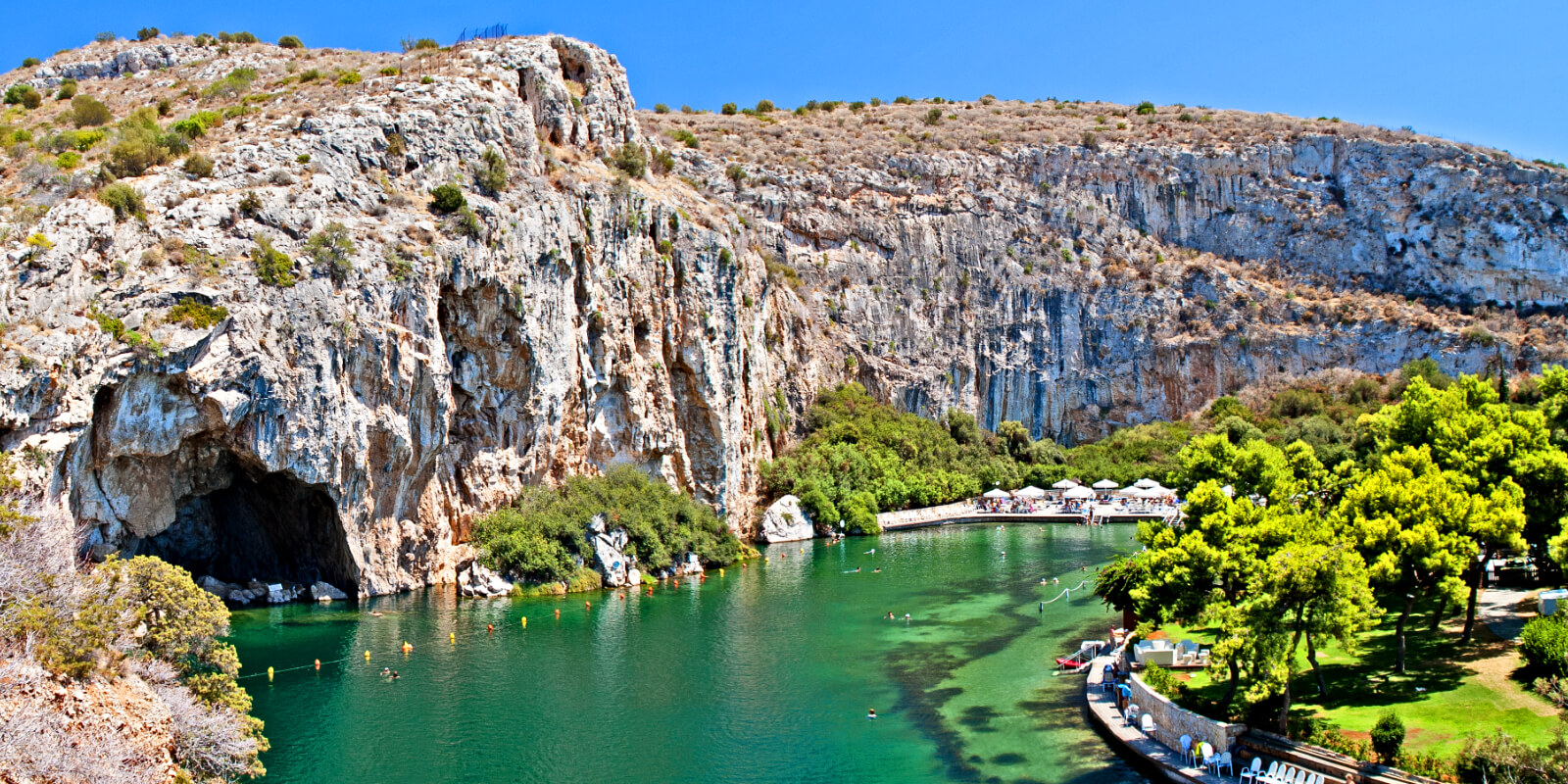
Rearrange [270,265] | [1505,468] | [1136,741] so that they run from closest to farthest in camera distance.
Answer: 1. [1136,741]
2. [1505,468]
3. [270,265]

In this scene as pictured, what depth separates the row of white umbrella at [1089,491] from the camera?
75688mm

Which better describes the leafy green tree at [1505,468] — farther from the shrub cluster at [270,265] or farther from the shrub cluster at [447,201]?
the shrub cluster at [447,201]

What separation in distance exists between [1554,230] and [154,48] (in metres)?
120

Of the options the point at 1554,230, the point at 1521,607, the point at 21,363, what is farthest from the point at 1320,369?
the point at 21,363

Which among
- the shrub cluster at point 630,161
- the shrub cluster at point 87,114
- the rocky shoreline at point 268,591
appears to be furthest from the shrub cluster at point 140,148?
the shrub cluster at point 630,161

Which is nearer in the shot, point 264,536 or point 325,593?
point 325,593

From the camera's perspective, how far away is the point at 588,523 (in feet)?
161

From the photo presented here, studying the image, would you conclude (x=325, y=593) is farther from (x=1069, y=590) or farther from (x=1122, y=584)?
(x=1122, y=584)

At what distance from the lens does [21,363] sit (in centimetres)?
3075

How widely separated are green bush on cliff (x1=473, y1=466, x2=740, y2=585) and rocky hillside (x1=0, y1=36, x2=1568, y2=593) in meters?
1.92

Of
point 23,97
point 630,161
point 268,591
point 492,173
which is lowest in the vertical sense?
point 268,591

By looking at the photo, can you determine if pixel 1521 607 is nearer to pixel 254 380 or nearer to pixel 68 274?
pixel 254 380

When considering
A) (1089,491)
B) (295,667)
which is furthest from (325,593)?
(1089,491)

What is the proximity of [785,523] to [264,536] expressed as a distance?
105ft
